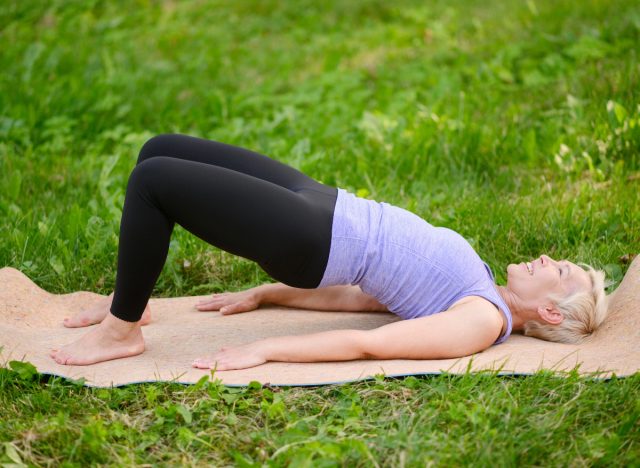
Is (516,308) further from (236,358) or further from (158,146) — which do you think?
(158,146)

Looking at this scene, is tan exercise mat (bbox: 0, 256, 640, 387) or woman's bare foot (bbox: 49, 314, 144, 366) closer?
tan exercise mat (bbox: 0, 256, 640, 387)

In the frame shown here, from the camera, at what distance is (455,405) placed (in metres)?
2.50

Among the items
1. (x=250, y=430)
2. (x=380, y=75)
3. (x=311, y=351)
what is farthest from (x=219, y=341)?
(x=380, y=75)

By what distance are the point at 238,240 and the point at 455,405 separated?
91 centimetres

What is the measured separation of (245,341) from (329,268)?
1.54ft

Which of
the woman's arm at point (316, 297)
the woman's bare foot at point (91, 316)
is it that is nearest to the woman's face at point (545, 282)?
the woman's arm at point (316, 297)

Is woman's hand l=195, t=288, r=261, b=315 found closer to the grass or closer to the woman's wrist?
the woman's wrist

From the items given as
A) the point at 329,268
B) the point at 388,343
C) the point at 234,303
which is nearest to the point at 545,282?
the point at 388,343

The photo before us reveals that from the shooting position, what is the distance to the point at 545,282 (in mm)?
3043

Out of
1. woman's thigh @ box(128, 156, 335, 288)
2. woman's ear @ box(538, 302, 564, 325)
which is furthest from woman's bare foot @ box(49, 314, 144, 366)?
woman's ear @ box(538, 302, 564, 325)

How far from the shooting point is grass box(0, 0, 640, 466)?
2398mm

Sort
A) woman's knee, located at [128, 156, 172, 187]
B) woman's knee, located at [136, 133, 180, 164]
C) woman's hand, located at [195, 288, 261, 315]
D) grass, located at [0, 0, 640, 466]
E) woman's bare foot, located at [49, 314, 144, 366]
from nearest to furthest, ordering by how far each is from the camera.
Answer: grass, located at [0, 0, 640, 466] → woman's knee, located at [128, 156, 172, 187] → woman's bare foot, located at [49, 314, 144, 366] → woman's knee, located at [136, 133, 180, 164] → woman's hand, located at [195, 288, 261, 315]

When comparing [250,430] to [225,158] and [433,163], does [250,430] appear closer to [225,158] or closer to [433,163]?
[225,158]

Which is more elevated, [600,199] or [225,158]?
[225,158]
